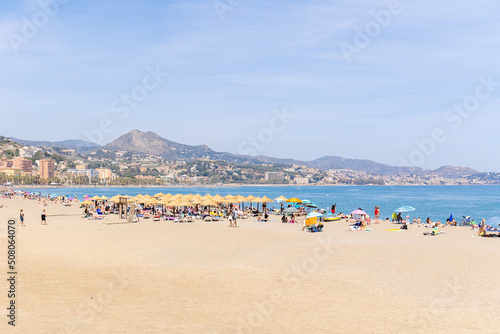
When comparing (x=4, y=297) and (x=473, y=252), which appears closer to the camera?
(x=4, y=297)

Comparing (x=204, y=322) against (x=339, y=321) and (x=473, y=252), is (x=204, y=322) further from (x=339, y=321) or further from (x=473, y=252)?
(x=473, y=252)

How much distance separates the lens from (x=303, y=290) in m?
12.0

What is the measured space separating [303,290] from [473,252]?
10.6 meters

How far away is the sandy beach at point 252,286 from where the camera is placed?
9.05m

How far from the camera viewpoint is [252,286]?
1230 cm

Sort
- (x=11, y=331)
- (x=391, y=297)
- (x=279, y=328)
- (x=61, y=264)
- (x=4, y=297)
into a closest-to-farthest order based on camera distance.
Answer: (x=11, y=331)
(x=279, y=328)
(x=4, y=297)
(x=391, y=297)
(x=61, y=264)

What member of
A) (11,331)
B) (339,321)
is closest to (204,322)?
(339,321)

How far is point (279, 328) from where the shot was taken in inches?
348

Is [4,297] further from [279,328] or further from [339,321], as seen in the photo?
[339,321]

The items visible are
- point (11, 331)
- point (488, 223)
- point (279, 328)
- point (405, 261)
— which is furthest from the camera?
point (488, 223)

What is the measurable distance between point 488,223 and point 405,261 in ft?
37.2

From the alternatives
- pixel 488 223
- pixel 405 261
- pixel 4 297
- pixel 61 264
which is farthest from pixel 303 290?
pixel 488 223

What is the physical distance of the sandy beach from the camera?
905 cm

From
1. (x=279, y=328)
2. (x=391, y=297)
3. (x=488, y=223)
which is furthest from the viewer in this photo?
(x=488, y=223)
